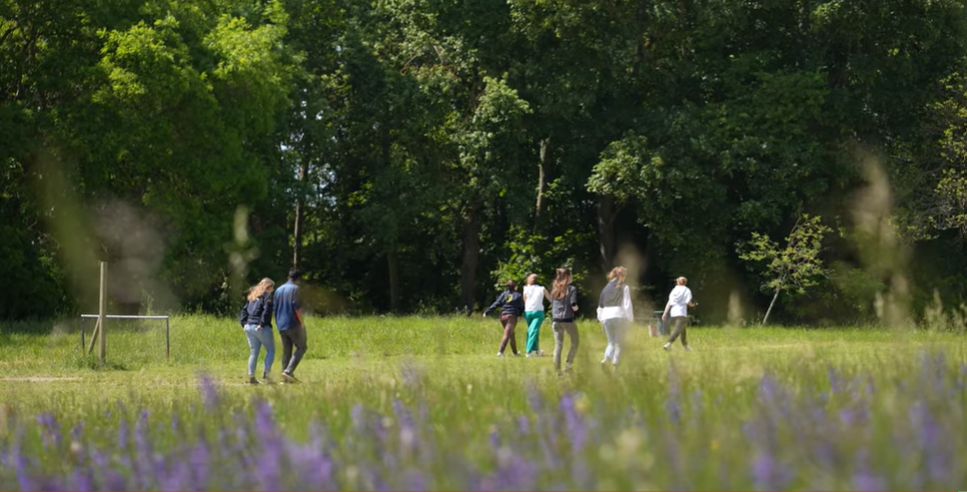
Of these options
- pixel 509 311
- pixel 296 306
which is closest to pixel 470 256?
pixel 509 311

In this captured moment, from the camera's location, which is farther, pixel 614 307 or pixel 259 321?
pixel 259 321

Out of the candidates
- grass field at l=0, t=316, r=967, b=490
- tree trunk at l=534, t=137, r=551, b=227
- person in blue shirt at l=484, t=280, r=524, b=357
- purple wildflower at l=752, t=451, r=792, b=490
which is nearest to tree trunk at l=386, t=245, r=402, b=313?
tree trunk at l=534, t=137, r=551, b=227

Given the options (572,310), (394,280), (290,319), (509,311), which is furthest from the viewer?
(394,280)

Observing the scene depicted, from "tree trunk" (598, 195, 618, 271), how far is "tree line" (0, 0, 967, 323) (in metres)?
0.10

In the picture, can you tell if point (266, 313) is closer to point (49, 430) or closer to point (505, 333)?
point (505, 333)

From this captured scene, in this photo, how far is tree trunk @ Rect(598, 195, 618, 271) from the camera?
150ft

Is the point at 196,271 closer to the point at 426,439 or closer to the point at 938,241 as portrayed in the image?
the point at 938,241

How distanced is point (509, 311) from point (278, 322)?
8002 mm

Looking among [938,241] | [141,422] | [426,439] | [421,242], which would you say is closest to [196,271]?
[421,242]

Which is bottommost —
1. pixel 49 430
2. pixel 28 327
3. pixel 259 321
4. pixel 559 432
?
pixel 28 327

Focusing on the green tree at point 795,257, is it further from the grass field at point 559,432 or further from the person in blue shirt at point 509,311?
the grass field at point 559,432

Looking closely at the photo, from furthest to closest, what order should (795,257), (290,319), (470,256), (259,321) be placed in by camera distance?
(470,256) → (795,257) → (259,321) → (290,319)

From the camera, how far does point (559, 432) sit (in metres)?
6.67

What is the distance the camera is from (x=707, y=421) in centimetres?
659
